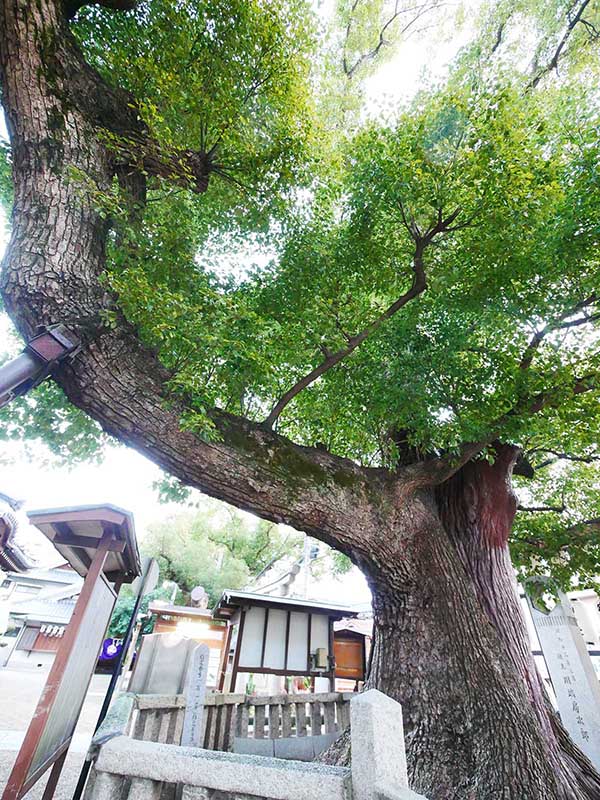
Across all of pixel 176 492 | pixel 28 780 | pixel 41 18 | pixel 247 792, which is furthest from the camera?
pixel 176 492

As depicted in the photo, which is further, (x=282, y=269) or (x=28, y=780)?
(x=282, y=269)

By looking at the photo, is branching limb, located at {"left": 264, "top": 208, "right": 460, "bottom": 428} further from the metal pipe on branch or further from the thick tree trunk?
the metal pipe on branch

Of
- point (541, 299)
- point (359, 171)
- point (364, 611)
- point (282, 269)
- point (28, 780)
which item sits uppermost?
point (359, 171)

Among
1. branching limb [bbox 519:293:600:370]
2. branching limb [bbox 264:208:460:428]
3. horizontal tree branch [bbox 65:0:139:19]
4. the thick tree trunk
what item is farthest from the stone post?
horizontal tree branch [bbox 65:0:139:19]

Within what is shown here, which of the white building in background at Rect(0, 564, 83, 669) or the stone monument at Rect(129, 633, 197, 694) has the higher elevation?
the white building in background at Rect(0, 564, 83, 669)

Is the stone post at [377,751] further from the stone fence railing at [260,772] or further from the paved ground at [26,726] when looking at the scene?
the paved ground at [26,726]

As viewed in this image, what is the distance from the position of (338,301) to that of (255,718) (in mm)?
5875

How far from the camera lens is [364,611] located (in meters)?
9.20

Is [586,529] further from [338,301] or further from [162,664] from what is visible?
[162,664]

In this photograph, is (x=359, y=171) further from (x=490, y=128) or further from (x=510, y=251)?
(x=510, y=251)

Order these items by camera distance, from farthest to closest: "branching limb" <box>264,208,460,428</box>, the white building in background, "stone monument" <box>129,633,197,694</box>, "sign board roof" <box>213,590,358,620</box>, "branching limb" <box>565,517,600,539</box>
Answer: the white building in background
"sign board roof" <box>213,590,358,620</box>
"branching limb" <box>565,517,600,539</box>
"branching limb" <box>264,208,460,428</box>
"stone monument" <box>129,633,197,694</box>

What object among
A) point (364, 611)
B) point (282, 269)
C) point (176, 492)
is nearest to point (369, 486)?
point (176, 492)

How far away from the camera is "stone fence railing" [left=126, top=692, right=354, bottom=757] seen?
3.91m

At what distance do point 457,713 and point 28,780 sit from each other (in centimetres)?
329
